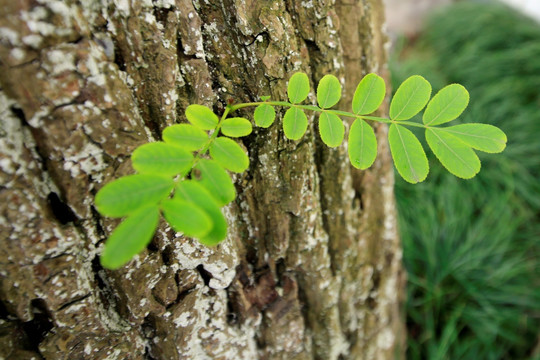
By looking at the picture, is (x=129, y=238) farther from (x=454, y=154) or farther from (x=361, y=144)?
(x=454, y=154)

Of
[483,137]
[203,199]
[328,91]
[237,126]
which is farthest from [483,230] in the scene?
[203,199]

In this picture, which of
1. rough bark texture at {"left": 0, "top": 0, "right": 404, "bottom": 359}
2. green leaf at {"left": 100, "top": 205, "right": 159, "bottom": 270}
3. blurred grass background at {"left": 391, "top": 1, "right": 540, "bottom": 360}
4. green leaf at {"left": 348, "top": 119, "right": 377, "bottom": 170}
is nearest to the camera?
green leaf at {"left": 100, "top": 205, "right": 159, "bottom": 270}

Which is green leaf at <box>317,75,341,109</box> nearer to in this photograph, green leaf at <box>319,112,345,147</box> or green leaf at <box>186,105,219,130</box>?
green leaf at <box>319,112,345,147</box>

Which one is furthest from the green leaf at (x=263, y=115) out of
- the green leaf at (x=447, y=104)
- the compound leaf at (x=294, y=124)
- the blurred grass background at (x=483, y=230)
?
the blurred grass background at (x=483, y=230)

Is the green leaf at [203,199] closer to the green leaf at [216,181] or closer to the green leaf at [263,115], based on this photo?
the green leaf at [216,181]

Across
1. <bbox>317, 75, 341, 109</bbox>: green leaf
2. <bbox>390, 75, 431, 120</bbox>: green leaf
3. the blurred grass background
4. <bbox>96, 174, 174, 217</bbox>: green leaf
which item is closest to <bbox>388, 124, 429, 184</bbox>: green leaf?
<bbox>390, 75, 431, 120</bbox>: green leaf
